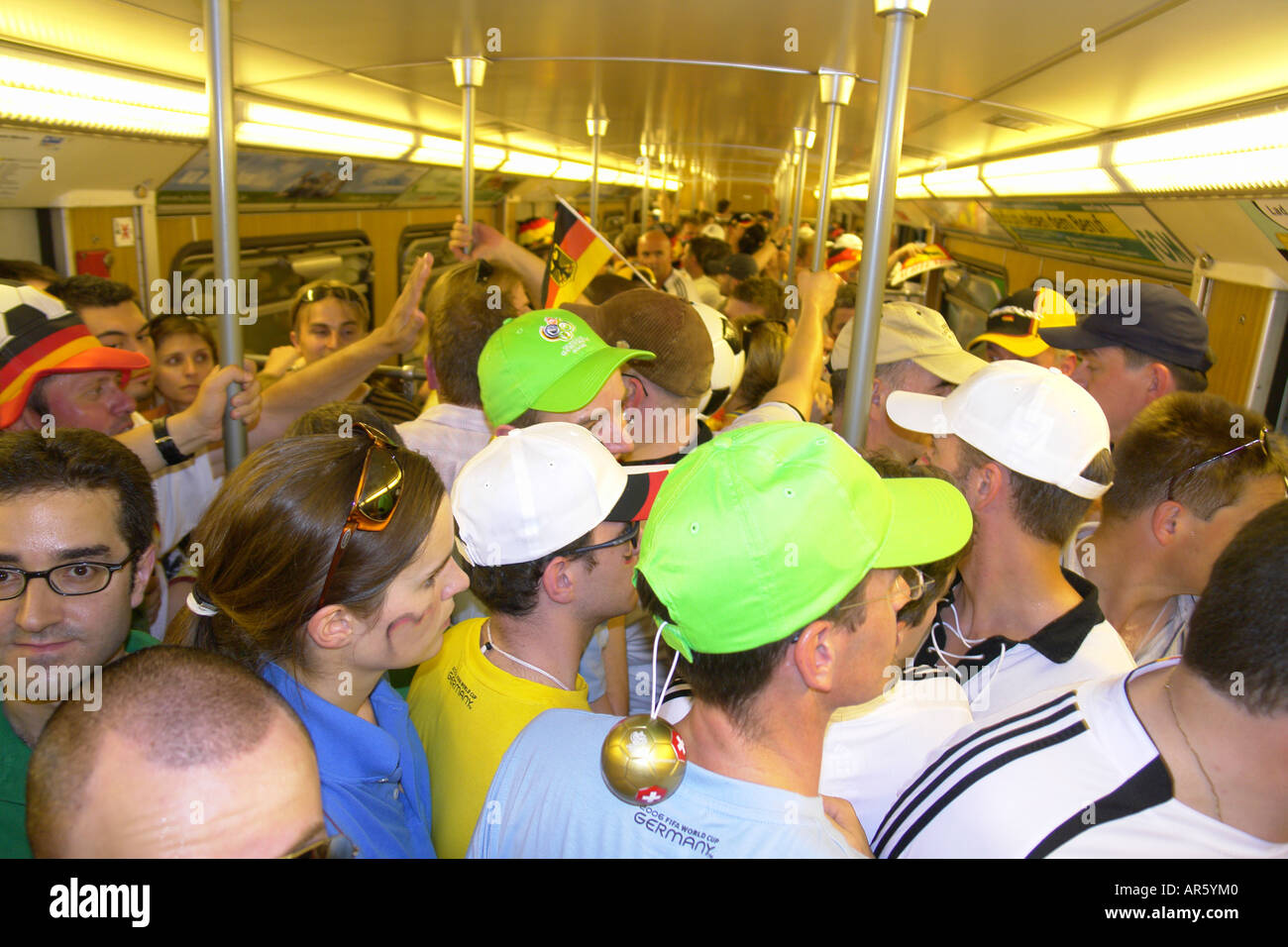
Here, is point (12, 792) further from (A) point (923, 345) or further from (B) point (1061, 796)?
(A) point (923, 345)

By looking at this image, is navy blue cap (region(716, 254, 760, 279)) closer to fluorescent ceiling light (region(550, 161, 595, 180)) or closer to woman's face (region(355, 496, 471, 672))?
fluorescent ceiling light (region(550, 161, 595, 180))

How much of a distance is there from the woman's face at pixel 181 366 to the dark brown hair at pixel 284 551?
8.30ft

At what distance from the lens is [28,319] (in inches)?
92.7

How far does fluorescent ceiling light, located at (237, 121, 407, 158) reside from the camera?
5273 millimetres

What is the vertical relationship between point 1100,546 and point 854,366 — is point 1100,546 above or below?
below

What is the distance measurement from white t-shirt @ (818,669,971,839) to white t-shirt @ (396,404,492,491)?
152cm

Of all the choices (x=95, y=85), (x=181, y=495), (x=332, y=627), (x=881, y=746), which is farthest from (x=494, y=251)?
(x=881, y=746)

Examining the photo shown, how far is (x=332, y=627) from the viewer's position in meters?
1.40

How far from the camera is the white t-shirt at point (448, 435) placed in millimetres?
2621

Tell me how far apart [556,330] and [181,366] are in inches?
85.3
